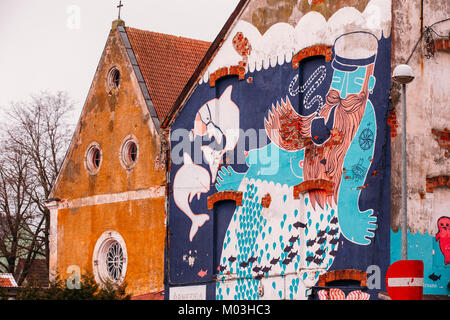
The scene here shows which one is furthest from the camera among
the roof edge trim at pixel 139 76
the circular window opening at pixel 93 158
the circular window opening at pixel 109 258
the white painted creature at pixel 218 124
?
the circular window opening at pixel 93 158

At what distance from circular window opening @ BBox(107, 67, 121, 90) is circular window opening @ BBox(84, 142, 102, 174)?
7.19 feet

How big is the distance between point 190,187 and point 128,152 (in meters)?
3.93

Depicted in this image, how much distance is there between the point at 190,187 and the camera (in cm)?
3019

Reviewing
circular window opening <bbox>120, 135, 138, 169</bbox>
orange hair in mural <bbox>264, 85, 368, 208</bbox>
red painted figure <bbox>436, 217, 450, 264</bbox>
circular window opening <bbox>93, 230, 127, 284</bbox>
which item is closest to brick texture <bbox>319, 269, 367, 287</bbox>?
orange hair in mural <bbox>264, 85, 368, 208</bbox>

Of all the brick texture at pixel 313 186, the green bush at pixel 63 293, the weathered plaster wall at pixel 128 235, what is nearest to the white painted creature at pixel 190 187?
the weathered plaster wall at pixel 128 235

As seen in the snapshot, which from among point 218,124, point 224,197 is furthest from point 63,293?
point 218,124

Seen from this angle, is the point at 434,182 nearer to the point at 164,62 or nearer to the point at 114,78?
the point at 164,62

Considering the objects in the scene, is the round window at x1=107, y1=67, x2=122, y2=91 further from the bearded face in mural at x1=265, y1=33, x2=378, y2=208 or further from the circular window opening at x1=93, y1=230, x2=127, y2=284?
the bearded face in mural at x1=265, y1=33, x2=378, y2=208

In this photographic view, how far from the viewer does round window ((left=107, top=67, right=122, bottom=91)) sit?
1353 inches

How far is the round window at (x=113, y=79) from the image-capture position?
1353 inches

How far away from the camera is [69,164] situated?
36000 millimetres

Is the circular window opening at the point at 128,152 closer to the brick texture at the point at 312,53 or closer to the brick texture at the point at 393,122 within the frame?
the brick texture at the point at 312,53

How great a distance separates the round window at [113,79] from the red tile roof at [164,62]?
1.15 metres
